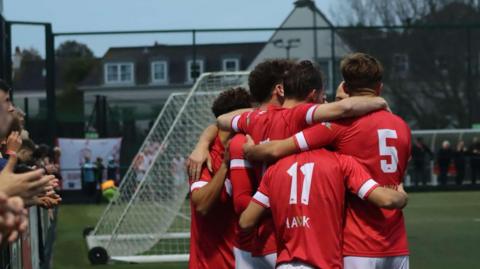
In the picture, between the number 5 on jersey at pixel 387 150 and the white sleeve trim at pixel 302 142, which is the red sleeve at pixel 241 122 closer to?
the white sleeve trim at pixel 302 142

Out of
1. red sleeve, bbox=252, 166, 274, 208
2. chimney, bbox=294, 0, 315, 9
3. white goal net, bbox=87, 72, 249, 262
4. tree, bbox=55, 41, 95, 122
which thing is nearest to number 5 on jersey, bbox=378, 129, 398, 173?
red sleeve, bbox=252, 166, 274, 208

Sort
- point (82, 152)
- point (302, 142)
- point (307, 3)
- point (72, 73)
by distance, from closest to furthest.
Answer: point (302, 142), point (82, 152), point (72, 73), point (307, 3)

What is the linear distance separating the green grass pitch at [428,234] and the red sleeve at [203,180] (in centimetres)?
686

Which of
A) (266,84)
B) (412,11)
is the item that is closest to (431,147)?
(412,11)

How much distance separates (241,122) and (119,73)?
31774 mm

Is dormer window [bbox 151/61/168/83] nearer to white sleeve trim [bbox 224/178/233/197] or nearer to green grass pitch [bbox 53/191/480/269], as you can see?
green grass pitch [bbox 53/191/480/269]

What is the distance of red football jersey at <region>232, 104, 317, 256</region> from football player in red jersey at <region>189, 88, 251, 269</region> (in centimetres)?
35

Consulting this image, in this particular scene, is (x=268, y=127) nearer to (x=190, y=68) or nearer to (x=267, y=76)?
(x=267, y=76)

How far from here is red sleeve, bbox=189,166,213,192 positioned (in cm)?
534

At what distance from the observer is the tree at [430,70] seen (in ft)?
109

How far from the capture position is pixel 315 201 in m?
4.55

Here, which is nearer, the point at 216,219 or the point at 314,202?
the point at 314,202

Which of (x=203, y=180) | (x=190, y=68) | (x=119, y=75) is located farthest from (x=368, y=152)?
(x=119, y=75)

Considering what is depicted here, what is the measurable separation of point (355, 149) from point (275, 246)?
0.62 m
